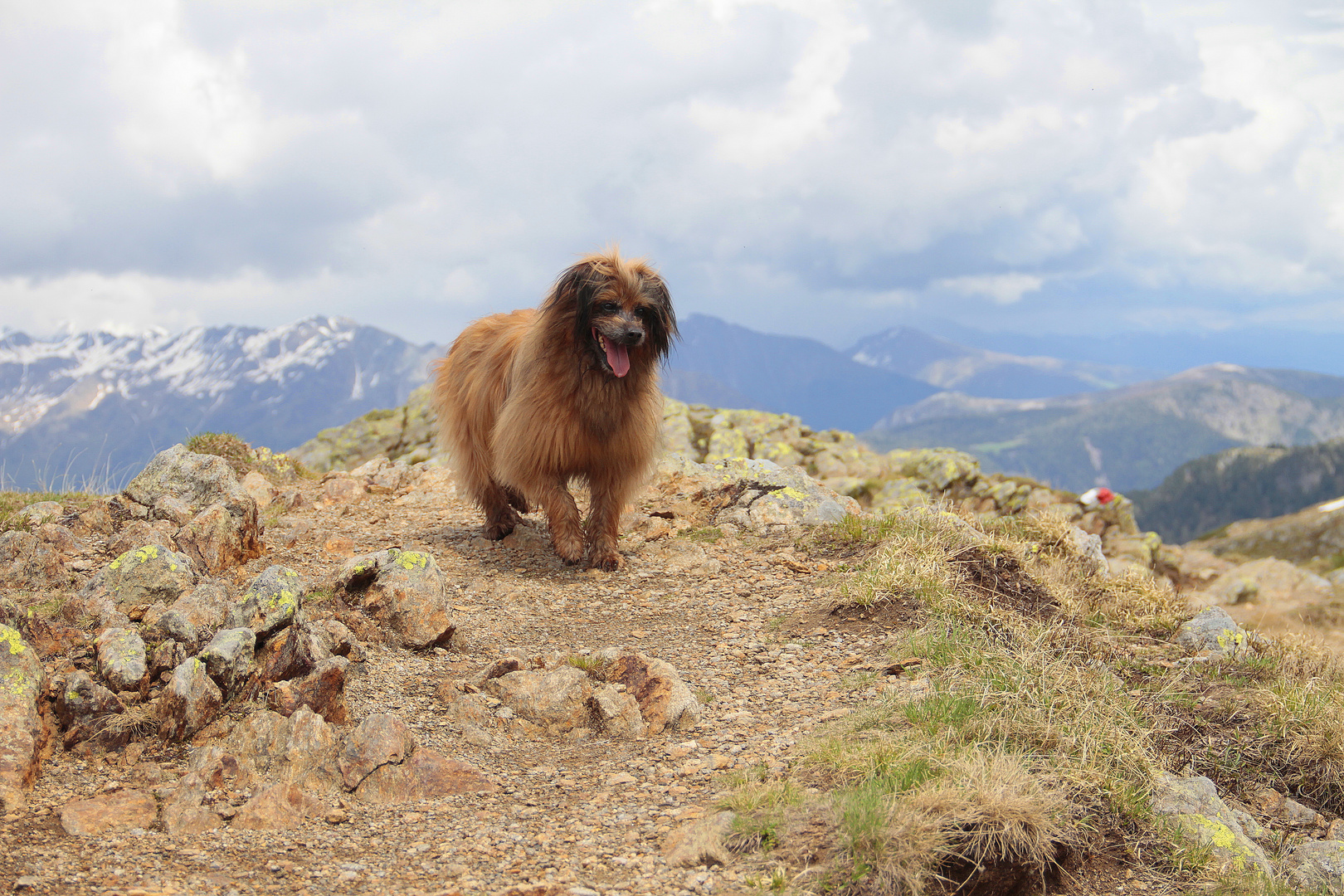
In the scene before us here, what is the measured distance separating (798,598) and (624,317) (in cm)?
291

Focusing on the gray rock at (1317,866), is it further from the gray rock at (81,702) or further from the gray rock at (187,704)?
the gray rock at (81,702)

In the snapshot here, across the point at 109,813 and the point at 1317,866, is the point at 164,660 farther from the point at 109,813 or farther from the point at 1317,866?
the point at 1317,866

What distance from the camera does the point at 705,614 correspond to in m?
7.51

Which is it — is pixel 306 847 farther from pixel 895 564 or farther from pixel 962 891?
pixel 895 564

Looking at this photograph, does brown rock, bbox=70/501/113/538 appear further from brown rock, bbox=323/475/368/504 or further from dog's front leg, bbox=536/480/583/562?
dog's front leg, bbox=536/480/583/562

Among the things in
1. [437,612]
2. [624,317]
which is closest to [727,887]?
[437,612]

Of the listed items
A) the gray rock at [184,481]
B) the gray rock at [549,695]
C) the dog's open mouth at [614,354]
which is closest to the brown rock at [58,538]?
the gray rock at [184,481]

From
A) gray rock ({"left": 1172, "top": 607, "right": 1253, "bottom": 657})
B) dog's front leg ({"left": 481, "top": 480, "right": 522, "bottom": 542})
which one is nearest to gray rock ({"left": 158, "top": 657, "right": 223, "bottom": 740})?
dog's front leg ({"left": 481, "top": 480, "right": 522, "bottom": 542})

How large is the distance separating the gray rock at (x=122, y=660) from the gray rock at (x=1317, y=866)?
6.38 m

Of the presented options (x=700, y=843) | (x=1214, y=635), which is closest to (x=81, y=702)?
(x=700, y=843)

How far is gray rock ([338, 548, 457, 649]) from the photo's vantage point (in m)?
6.49

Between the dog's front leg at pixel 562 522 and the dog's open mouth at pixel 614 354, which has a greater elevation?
the dog's open mouth at pixel 614 354

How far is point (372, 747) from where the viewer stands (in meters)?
4.79

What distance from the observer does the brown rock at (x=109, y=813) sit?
4.09 meters
